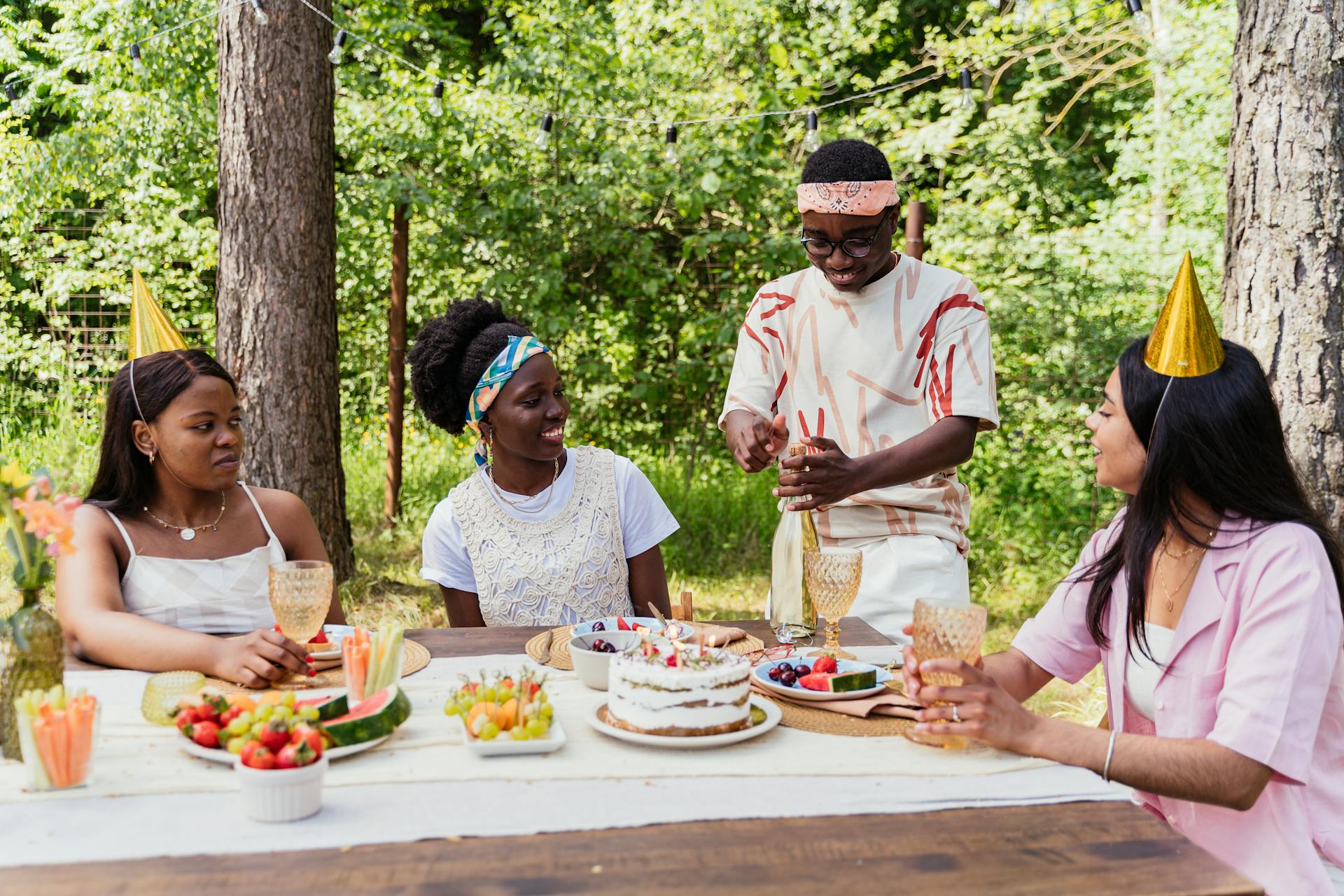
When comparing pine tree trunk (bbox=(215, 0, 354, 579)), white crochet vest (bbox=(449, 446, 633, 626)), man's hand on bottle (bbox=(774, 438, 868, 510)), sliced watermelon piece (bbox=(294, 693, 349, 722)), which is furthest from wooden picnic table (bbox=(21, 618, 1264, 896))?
pine tree trunk (bbox=(215, 0, 354, 579))

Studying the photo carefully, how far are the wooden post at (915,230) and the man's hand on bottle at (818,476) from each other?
12.1ft

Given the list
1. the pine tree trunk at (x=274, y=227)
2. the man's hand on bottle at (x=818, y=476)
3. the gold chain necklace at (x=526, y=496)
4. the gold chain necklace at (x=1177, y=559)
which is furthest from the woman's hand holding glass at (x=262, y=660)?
the pine tree trunk at (x=274, y=227)

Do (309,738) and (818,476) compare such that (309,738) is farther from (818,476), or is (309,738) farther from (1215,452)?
(1215,452)

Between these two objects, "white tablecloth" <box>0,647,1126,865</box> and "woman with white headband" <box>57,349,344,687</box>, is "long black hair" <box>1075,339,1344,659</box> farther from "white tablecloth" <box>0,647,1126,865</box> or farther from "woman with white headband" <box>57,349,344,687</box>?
"woman with white headband" <box>57,349,344,687</box>

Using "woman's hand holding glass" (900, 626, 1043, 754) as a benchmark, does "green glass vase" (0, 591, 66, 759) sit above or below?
above

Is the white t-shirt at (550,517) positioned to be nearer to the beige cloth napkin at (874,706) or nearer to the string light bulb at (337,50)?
the beige cloth napkin at (874,706)

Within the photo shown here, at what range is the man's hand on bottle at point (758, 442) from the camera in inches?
109

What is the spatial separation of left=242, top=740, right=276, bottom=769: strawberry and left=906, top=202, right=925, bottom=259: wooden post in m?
5.13

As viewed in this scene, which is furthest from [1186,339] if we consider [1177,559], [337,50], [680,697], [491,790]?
[337,50]

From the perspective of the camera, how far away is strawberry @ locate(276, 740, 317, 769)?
1.46 meters

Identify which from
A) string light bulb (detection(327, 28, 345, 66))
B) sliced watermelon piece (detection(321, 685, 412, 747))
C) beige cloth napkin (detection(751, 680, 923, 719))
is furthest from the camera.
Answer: string light bulb (detection(327, 28, 345, 66))

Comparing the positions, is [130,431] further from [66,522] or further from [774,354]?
[774,354]

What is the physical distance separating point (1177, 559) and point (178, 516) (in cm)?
221

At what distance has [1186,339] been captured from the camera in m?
1.91
